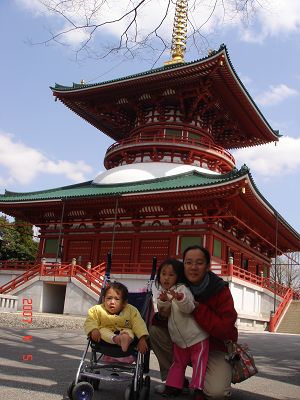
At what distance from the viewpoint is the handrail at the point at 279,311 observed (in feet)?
65.2

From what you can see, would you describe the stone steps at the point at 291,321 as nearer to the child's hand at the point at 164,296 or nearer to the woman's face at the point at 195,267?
the woman's face at the point at 195,267

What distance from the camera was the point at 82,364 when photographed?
13.0 ft

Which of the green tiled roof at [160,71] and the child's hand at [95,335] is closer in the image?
the child's hand at [95,335]

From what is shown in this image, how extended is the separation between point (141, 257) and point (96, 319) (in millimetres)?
15784

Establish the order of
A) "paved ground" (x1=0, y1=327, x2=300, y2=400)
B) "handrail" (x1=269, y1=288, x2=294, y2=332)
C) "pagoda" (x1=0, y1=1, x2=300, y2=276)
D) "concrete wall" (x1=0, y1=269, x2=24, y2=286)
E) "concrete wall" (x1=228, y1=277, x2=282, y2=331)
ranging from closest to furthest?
"paved ground" (x1=0, y1=327, x2=300, y2=400)
"concrete wall" (x1=228, y1=277, x2=282, y2=331)
"pagoda" (x1=0, y1=1, x2=300, y2=276)
"handrail" (x1=269, y1=288, x2=294, y2=332)
"concrete wall" (x1=0, y1=269, x2=24, y2=286)

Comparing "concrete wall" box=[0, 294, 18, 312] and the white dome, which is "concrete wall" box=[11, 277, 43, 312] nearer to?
"concrete wall" box=[0, 294, 18, 312]

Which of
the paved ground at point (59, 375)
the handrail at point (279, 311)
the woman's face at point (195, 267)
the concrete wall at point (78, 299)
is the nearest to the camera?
the woman's face at point (195, 267)

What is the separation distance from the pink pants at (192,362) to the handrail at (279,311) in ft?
56.4

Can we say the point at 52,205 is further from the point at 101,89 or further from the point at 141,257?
the point at 101,89

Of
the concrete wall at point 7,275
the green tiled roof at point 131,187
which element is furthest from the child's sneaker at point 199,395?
the concrete wall at point 7,275

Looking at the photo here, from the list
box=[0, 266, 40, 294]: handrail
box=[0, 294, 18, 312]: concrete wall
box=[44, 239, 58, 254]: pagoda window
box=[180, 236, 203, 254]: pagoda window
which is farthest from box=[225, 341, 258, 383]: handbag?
box=[44, 239, 58, 254]: pagoda window

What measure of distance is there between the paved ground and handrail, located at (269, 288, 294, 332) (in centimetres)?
1124

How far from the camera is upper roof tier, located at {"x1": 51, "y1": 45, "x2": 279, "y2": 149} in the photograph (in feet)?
67.8

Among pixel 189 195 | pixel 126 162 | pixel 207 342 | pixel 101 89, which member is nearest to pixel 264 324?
pixel 189 195
